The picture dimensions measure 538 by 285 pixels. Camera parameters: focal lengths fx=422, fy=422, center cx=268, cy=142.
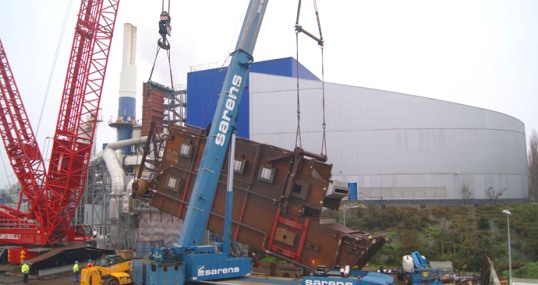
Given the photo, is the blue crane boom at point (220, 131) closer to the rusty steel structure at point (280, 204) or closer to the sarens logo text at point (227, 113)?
the sarens logo text at point (227, 113)

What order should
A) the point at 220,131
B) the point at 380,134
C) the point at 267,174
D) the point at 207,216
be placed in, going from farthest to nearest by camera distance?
the point at 380,134 < the point at 267,174 < the point at 220,131 < the point at 207,216

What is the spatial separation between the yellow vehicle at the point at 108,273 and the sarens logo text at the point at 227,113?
7572mm

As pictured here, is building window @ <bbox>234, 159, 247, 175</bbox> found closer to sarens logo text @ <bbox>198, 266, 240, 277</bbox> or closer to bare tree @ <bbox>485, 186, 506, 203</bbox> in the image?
sarens logo text @ <bbox>198, 266, 240, 277</bbox>

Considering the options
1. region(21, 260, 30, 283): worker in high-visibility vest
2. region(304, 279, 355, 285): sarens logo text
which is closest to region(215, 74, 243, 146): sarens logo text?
region(304, 279, 355, 285): sarens logo text

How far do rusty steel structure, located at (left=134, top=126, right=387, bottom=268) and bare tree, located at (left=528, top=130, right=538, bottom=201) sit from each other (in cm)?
5343

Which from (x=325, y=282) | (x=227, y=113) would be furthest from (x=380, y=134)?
(x=325, y=282)

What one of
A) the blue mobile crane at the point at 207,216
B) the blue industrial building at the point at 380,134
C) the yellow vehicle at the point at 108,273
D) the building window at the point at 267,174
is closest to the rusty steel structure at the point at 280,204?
the building window at the point at 267,174

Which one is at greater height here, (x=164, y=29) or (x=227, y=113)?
(x=164, y=29)

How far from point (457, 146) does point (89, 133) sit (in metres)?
31.5

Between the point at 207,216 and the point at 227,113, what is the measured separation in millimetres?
3118

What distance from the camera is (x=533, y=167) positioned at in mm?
71062

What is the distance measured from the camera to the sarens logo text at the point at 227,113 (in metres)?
12.6

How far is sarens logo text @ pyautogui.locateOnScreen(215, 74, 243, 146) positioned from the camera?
12.6 m

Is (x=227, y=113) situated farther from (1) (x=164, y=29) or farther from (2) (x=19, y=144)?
(2) (x=19, y=144)
